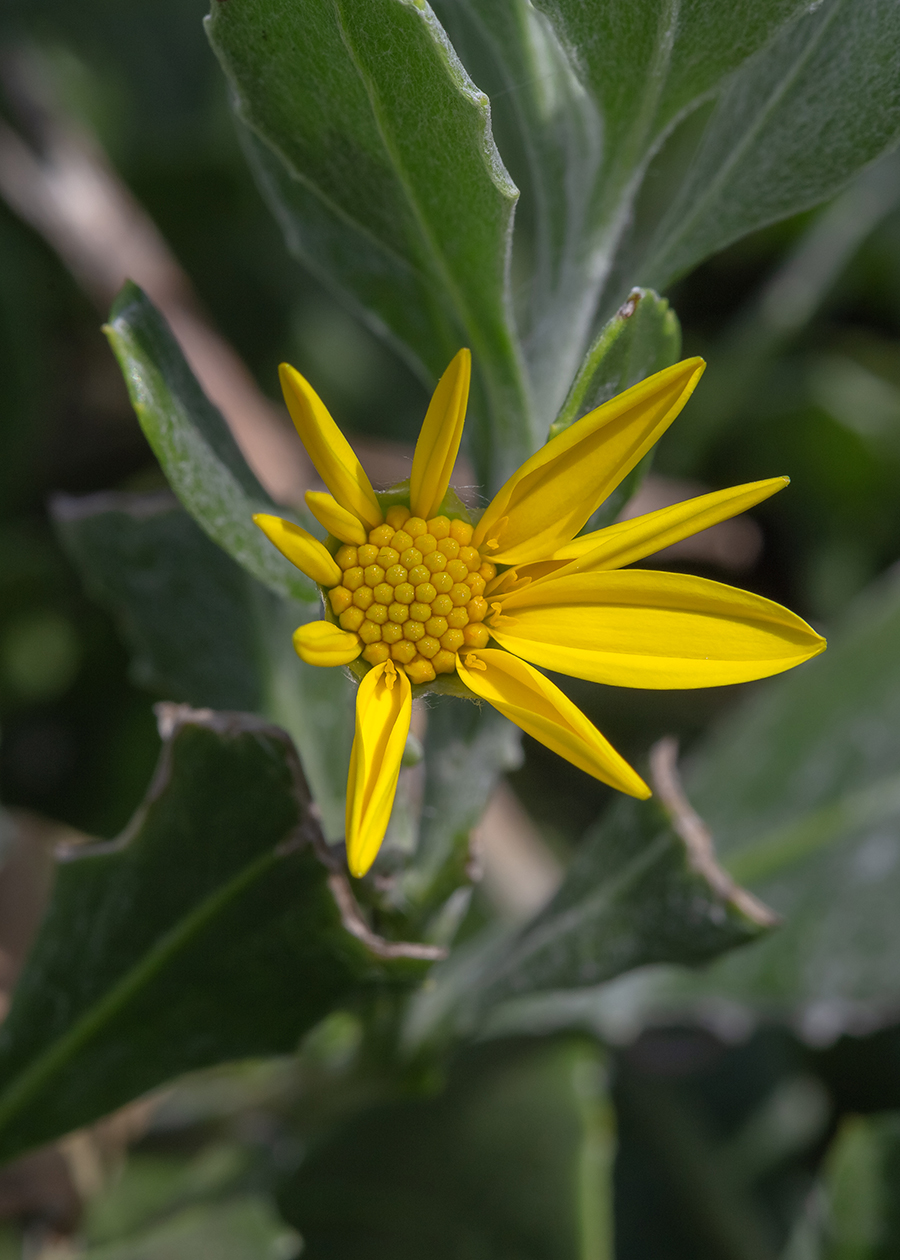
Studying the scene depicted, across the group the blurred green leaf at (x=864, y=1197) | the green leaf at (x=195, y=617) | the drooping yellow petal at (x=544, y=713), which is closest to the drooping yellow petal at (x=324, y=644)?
the drooping yellow petal at (x=544, y=713)

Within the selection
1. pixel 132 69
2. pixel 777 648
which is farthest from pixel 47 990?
pixel 132 69

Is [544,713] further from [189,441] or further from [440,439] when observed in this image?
[189,441]

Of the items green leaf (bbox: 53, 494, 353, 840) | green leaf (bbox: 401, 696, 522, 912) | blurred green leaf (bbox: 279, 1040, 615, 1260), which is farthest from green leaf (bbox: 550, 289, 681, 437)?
blurred green leaf (bbox: 279, 1040, 615, 1260)

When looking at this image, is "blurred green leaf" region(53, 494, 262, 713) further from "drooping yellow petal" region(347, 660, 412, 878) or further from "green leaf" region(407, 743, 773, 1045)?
"drooping yellow petal" region(347, 660, 412, 878)

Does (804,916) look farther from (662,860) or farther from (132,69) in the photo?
(132,69)

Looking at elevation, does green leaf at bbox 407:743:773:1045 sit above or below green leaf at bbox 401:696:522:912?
below

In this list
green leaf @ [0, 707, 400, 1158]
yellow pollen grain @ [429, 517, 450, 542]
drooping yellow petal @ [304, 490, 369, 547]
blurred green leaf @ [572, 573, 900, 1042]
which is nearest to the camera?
drooping yellow petal @ [304, 490, 369, 547]

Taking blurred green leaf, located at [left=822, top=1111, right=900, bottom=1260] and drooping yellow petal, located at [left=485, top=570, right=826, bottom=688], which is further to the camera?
blurred green leaf, located at [left=822, top=1111, right=900, bottom=1260]
